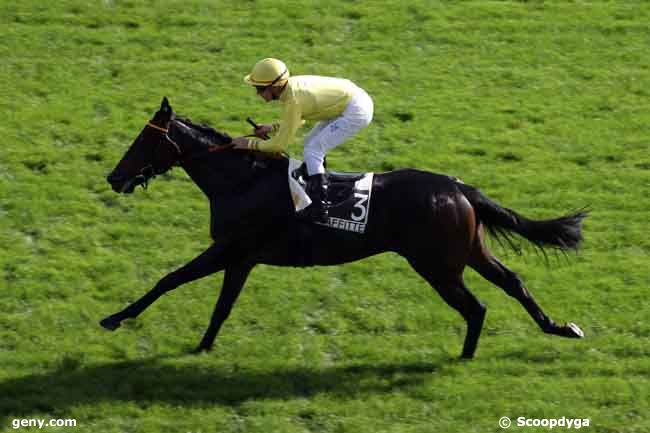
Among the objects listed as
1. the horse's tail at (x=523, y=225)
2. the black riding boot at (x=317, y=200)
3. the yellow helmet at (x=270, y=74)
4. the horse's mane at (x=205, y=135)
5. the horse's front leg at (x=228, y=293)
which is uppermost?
the yellow helmet at (x=270, y=74)

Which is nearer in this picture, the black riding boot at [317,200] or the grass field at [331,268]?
the grass field at [331,268]

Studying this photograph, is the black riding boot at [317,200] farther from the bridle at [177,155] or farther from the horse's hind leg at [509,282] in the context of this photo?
the horse's hind leg at [509,282]

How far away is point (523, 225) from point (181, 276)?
297 centimetres

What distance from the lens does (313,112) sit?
952 cm

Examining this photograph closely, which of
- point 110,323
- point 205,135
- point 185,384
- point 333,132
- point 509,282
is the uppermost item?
point 333,132

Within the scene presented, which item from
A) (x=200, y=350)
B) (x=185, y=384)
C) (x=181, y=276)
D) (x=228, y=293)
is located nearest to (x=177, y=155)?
(x=181, y=276)

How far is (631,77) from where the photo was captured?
15.1m

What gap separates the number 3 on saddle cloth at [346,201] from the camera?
30.9 ft

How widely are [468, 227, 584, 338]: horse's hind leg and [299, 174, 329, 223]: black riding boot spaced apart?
135 cm

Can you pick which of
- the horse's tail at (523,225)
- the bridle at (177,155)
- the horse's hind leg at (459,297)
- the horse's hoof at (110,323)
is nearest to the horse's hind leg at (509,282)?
the horse's tail at (523,225)

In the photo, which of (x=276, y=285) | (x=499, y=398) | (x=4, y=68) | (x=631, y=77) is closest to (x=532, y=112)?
(x=631, y=77)

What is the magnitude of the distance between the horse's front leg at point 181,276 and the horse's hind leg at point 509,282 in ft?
7.15

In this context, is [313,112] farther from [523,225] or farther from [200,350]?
[200,350]

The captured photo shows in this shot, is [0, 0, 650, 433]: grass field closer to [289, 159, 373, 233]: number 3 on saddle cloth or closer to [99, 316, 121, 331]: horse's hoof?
[99, 316, 121, 331]: horse's hoof
